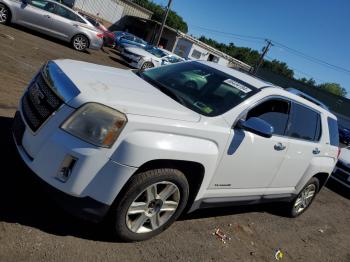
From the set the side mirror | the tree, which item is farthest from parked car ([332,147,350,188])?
the tree

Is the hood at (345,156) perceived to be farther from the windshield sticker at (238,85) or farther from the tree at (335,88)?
the tree at (335,88)

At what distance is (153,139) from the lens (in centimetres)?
334

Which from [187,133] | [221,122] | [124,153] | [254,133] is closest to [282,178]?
[254,133]

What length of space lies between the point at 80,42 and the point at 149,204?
47.3 feet

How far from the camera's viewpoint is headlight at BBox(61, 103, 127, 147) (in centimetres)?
318

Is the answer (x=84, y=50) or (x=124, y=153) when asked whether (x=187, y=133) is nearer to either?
(x=124, y=153)

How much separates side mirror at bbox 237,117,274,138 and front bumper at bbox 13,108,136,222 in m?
1.41

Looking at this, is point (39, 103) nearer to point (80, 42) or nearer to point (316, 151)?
point (316, 151)

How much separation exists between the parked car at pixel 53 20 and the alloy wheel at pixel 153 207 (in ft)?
42.1

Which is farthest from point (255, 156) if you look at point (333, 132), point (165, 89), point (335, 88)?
point (335, 88)

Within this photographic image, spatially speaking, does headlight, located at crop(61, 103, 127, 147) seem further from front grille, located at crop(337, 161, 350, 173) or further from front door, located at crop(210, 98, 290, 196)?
front grille, located at crop(337, 161, 350, 173)

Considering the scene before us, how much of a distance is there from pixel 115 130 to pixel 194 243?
1.84m

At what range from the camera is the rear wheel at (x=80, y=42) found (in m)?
16.6

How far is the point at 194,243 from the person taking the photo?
14.3ft
